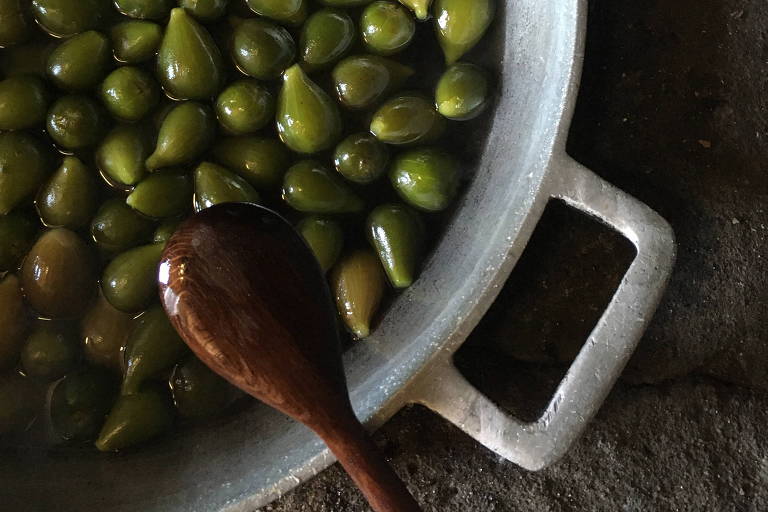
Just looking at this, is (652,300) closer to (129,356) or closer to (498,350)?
(498,350)

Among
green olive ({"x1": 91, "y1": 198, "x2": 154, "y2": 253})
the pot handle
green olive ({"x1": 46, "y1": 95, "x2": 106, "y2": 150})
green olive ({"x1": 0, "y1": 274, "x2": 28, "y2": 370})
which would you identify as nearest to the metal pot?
the pot handle

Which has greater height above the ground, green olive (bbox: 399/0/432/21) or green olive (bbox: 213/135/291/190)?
green olive (bbox: 399/0/432/21)

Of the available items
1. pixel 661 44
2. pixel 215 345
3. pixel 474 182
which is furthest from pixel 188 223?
pixel 661 44

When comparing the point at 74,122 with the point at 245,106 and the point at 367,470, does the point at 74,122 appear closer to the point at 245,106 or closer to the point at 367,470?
the point at 245,106

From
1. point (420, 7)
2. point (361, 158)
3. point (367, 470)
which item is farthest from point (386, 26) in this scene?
point (367, 470)

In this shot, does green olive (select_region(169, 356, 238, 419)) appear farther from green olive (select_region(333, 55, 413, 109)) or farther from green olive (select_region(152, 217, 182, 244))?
green olive (select_region(333, 55, 413, 109))

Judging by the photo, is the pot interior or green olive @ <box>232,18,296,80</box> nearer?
the pot interior
